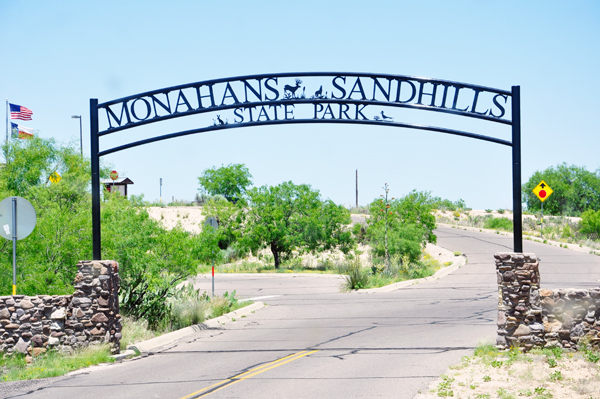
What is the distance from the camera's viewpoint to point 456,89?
1168 centimetres

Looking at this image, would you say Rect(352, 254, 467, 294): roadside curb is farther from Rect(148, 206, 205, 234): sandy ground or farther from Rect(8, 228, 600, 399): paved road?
Rect(148, 206, 205, 234): sandy ground

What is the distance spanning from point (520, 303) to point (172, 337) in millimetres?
7616

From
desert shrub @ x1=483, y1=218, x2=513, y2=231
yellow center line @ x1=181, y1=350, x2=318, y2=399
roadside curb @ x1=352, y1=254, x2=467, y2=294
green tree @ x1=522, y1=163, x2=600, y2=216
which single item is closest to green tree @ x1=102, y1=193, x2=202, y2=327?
yellow center line @ x1=181, y1=350, x2=318, y2=399

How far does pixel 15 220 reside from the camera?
10.8 metres

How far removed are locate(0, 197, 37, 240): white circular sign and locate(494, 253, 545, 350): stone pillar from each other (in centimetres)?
858

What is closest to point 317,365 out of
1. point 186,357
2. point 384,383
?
point 384,383

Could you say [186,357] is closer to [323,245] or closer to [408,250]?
[408,250]

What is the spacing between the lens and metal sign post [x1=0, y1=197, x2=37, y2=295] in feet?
35.2

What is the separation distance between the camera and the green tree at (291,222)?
35.1 meters

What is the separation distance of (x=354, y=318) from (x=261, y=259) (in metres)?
24.5

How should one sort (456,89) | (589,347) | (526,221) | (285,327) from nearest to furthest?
(589,347) < (456,89) < (285,327) < (526,221)

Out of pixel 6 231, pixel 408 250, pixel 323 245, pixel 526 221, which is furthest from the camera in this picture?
pixel 526 221

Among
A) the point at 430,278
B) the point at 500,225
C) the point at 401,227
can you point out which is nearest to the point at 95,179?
the point at 430,278

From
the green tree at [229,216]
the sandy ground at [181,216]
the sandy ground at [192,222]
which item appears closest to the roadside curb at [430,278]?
the sandy ground at [192,222]
